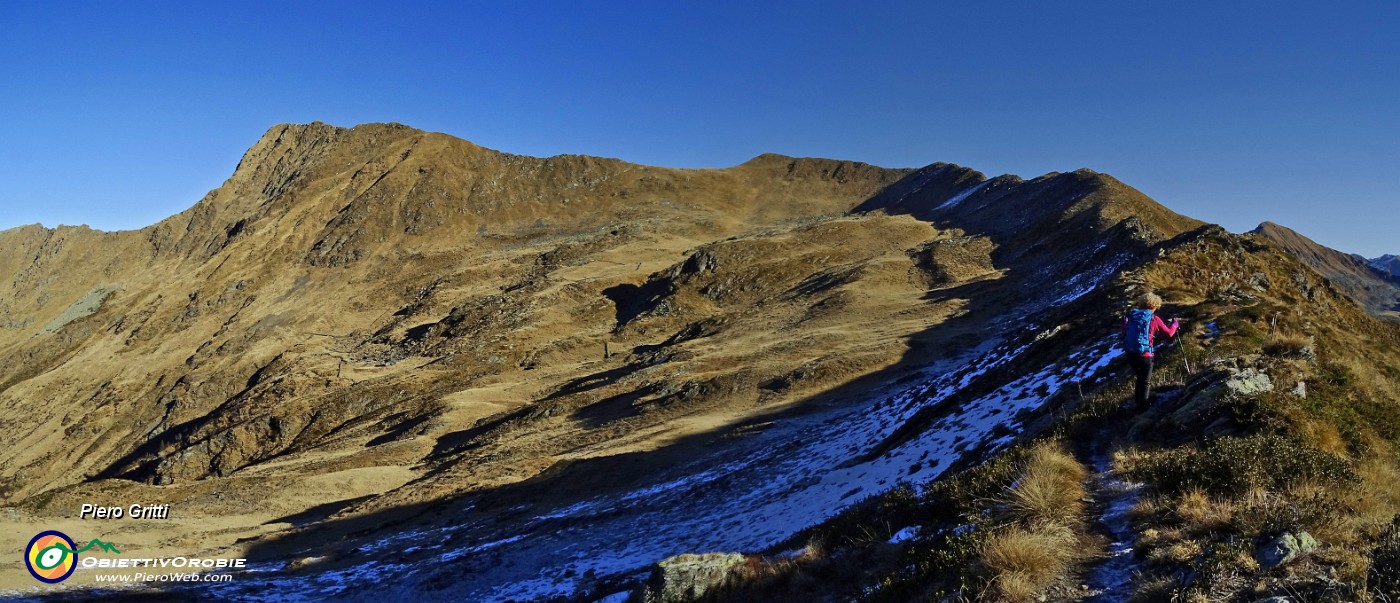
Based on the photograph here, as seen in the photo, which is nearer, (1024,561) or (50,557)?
(1024,561)

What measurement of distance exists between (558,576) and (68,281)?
107 m

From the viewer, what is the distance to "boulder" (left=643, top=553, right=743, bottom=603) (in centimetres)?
877

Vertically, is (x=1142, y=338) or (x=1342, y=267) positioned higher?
(x=1142, y=338)

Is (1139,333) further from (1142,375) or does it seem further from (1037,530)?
(1037,530)

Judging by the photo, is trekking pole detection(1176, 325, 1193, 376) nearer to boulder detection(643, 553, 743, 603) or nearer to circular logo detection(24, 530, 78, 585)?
boulder detection(643, 553, 743, 603)

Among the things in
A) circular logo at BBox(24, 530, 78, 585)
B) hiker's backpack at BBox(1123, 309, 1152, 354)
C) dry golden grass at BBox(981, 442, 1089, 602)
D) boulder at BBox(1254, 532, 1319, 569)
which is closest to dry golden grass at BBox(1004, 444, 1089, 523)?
dry golden grass at BBox(981, 442, 1089, 602)

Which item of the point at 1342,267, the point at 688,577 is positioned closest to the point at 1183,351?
the point at 688,577

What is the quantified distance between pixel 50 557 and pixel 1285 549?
23442mm

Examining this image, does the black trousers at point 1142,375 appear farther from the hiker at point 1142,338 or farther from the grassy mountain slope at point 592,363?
the grassy mountain slope at point 592,363

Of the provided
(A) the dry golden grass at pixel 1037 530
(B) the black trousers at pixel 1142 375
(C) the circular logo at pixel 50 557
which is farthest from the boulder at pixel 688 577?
(C) the circular logo at pixel 50 557

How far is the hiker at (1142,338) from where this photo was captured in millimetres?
9477

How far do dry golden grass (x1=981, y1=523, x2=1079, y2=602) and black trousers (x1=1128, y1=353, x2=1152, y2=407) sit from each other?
157 inches

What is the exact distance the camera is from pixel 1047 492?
712 cm

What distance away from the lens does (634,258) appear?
71.1 meters
